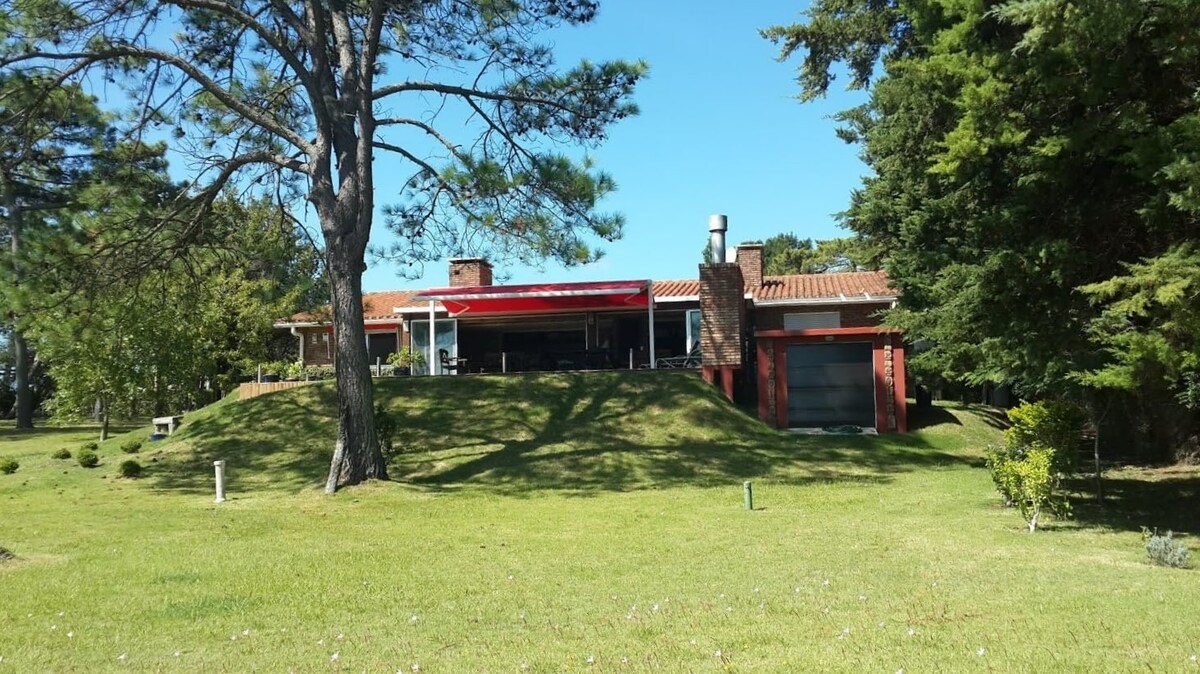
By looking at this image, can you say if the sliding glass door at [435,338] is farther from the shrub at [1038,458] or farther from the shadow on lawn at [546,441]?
the shrub at [1038,458]

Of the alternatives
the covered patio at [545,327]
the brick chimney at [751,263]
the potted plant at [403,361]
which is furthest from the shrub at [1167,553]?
the brick chimney at [751,263]

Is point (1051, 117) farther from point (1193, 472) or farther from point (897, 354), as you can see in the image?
point (897, 354)

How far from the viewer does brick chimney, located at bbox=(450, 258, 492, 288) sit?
91.2 ft

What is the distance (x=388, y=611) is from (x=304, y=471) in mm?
11170

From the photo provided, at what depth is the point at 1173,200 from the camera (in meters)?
6.85

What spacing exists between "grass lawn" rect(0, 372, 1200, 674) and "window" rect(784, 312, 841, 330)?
25.6ft

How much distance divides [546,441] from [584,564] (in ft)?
33.6

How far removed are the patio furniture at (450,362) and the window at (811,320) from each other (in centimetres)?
980

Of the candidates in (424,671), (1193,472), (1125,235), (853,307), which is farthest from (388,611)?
(853,307)

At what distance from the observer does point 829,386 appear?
21781 millimetres

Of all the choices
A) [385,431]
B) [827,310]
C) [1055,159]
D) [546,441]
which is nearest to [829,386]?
[827,310]

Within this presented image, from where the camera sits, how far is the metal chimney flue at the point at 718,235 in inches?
971

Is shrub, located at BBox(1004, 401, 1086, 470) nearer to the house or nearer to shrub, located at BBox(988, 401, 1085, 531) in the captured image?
shrub, located at BBox(988, 401, 1085, 531)

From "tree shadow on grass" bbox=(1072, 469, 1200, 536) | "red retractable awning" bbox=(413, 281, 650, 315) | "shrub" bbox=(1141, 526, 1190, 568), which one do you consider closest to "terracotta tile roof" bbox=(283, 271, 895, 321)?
"red retractable awning" bbox=(413, 281, 650, 315)
